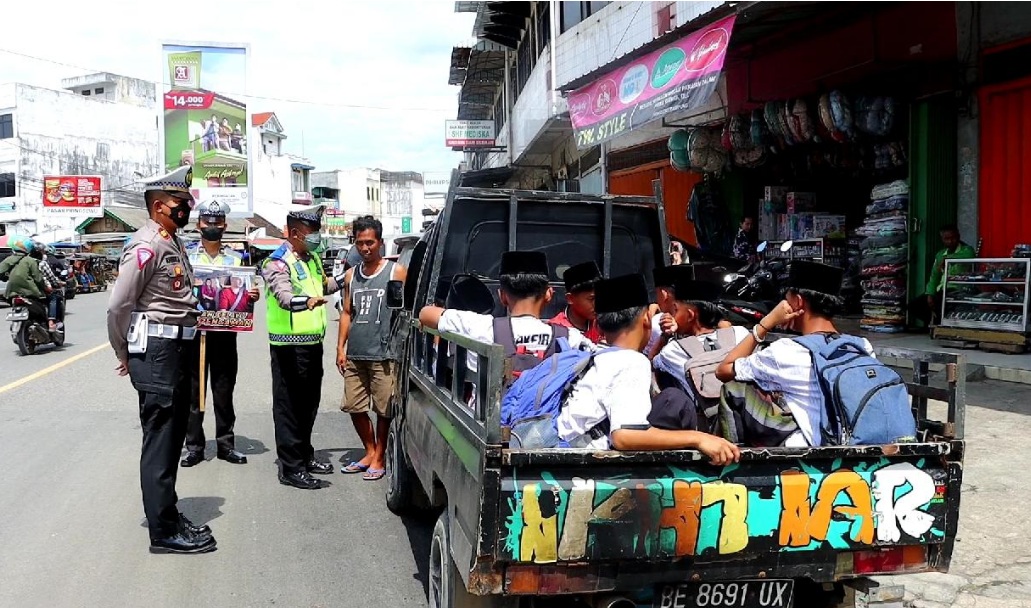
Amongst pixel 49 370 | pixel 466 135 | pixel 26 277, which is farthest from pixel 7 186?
pixel 49 370

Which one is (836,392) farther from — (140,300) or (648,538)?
(140,300)

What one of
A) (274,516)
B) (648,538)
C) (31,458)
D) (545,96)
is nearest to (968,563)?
(648,538)

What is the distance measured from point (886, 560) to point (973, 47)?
8511mm

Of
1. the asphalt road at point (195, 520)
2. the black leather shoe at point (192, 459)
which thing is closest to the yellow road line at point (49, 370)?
the asphalt road at point (195, 520)

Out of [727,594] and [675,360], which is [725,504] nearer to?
[727,594]

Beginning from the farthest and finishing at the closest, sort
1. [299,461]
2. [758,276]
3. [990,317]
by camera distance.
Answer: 1. [758,276]
2. [990,317]
3. [299,461]

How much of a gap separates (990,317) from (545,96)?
11489 mm

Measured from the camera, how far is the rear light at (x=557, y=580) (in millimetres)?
2650

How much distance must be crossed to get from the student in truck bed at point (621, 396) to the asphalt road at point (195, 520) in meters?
1.60

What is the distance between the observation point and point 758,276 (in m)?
10.1

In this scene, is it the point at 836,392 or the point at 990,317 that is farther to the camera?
the point at 990,317

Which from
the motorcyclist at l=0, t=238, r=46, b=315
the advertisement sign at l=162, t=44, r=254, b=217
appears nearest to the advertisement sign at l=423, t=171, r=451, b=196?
the advertisement sign at l=162, t=44, r=254, b=217

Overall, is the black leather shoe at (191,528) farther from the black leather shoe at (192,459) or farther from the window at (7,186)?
the window at (7,186)

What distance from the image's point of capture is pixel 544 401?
3.09m
